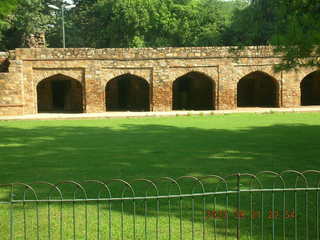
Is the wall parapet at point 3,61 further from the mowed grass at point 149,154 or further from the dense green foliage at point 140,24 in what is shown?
the mowed grass at point 149,154

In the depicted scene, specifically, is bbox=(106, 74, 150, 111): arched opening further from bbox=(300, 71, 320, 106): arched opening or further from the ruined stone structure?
bbox=(300, 71, 320, 106): arched opening

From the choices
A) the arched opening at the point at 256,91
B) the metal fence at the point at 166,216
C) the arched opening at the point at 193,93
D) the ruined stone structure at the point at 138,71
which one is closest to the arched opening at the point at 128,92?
the arched opening at the point at 193,93

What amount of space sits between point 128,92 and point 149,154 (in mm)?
17382

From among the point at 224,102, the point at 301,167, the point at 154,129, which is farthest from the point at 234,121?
the point at 301,167

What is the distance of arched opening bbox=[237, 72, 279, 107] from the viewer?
25359 millimetres

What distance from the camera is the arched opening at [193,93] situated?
2533 centimetres

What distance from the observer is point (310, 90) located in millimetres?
25922

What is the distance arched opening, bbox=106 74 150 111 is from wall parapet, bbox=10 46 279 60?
15.8ft

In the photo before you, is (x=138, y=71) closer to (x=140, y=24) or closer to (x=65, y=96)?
(x=65, y=96)

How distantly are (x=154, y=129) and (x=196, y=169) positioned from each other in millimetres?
6034

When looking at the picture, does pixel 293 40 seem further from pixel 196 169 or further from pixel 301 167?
pixel 196 169

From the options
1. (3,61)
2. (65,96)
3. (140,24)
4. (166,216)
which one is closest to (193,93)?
(65,96)

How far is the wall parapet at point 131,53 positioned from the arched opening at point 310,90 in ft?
18.2

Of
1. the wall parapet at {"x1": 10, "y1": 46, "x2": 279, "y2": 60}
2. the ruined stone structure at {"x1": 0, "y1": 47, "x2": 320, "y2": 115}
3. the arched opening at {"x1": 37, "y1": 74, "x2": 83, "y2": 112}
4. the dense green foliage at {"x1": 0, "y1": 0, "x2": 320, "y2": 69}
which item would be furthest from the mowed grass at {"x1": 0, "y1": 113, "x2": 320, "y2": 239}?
the dense green foliage at {"x1": 0, "y1": 0, "x2": 320, "y2": 69}
